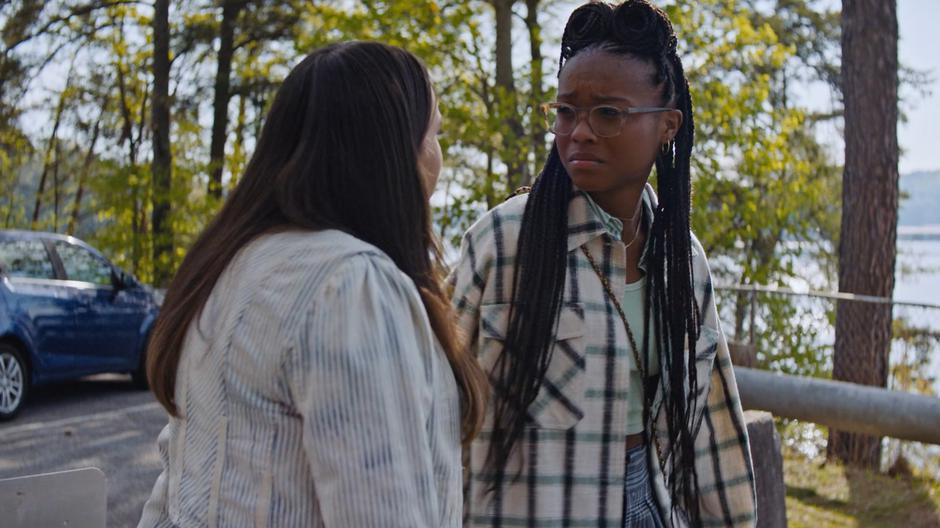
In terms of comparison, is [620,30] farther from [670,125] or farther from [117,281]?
[117,281]

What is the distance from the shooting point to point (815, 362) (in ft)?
33.7

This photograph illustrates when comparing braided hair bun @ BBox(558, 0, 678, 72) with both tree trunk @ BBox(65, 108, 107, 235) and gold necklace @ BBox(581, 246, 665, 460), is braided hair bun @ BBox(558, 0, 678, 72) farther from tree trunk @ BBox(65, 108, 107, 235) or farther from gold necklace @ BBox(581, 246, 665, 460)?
tree trunk @ BBox(65, 108, 107, 235)

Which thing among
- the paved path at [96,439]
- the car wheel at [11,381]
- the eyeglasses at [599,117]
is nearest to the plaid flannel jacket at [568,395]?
the eyeglasses at [599,117]

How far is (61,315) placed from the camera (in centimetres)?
1097

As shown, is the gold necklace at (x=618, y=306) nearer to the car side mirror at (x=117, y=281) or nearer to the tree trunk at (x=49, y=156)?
the car side mirror at (x=117, y=281)

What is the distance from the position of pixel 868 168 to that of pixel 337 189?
8.85 metres

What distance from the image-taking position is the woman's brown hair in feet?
5.59

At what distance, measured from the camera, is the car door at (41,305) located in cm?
1046

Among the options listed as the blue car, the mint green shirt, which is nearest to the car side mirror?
the blue car

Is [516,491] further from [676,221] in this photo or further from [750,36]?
[750,36]

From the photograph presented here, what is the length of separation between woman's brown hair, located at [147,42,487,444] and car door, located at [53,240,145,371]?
1005 cm

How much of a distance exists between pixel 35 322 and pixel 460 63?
672 cm

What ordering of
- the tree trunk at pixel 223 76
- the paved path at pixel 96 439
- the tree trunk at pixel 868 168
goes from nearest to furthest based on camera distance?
the paved path at pixel 96 439 → the tree trunk at pixel 868 168 → the tree trunk at pixel 223 76

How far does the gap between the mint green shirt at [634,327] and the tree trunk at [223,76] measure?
1965 centimetres
